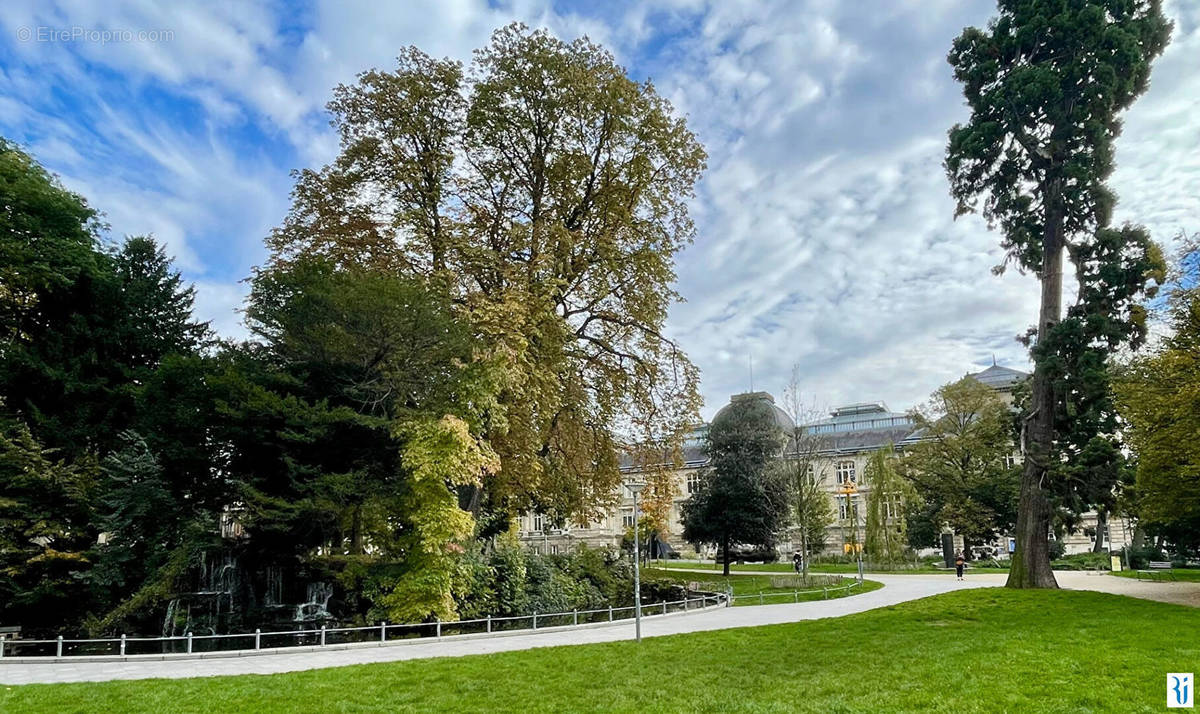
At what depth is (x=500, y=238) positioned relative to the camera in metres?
24.9

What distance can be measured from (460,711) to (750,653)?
602 cm

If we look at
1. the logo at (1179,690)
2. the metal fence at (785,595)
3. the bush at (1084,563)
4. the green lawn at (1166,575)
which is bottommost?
the bush at (1084,563)

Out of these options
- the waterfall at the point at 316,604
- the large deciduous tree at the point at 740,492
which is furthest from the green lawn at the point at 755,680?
the large deciduous tree at the point at 740,492

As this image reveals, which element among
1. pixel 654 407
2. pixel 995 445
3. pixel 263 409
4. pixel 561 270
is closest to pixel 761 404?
pixel 995 445

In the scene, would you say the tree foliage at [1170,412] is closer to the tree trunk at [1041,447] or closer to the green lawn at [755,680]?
the tree trunk at [1041,447]

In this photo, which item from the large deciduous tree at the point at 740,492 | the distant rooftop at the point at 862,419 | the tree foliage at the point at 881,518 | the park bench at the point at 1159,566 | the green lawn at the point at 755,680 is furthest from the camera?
the distant rooftop at the point at 862,419

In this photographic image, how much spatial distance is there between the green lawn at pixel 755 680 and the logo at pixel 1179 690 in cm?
14

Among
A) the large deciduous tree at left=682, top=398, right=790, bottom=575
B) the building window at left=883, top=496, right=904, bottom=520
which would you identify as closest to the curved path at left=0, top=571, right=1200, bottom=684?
the large deciduous tree at left=682, top=398, right=790, bottom=575

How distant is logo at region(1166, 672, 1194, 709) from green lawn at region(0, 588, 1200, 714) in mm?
140

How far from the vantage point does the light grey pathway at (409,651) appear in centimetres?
1191

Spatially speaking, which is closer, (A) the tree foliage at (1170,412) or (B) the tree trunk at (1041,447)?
(A) the tree foliage at (1170,412)

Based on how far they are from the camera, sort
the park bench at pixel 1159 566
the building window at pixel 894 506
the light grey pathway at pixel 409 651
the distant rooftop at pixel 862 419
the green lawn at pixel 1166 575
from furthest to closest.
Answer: the distant rooftop at pixel 862 419, the building window at pixel 894 506, the park bench at pixel 1159 566, the green lawn at pixel 1166 575, the light grey pathway at pixel 409 651

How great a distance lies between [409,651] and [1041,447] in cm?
2095

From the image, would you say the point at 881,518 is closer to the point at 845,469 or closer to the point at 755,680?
the point at 845,469
